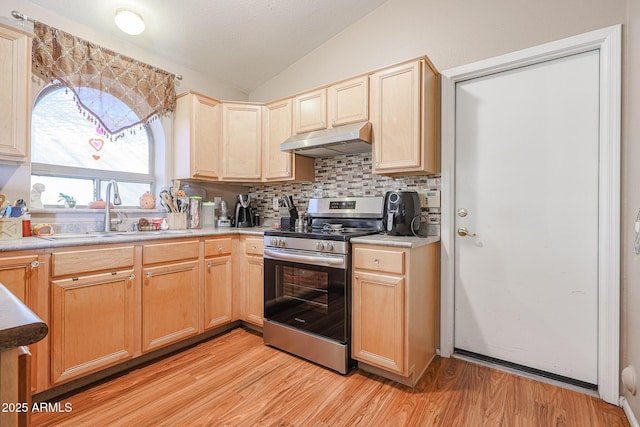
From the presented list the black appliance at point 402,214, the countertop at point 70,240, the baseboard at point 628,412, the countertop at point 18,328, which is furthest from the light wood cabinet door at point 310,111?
the baseboard at point 628,412

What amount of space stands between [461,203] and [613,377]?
4.11 feet

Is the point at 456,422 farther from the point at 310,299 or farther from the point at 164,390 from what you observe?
the point at 164,390

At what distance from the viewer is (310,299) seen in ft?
7.26

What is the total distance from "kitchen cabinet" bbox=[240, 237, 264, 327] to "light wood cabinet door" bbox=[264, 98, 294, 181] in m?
0.66

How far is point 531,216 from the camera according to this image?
200 cm

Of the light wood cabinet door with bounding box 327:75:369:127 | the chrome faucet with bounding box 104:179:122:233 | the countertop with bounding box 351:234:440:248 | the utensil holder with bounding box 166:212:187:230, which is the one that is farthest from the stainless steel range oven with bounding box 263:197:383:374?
the chrome faucet with bounding box 104:179:122:233

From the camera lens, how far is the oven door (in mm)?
2041

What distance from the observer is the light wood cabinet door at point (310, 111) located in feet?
8.32

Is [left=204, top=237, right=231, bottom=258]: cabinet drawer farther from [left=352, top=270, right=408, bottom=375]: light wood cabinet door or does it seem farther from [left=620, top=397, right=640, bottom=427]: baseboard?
[left=620, top=397, right=640, bottom=427]: baseboard

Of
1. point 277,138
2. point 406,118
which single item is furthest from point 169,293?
point 406,118

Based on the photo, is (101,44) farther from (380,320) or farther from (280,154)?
(380,320)

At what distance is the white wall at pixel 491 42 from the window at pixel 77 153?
1.54 m

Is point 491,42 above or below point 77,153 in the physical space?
above

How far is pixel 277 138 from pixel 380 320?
1813 mm
